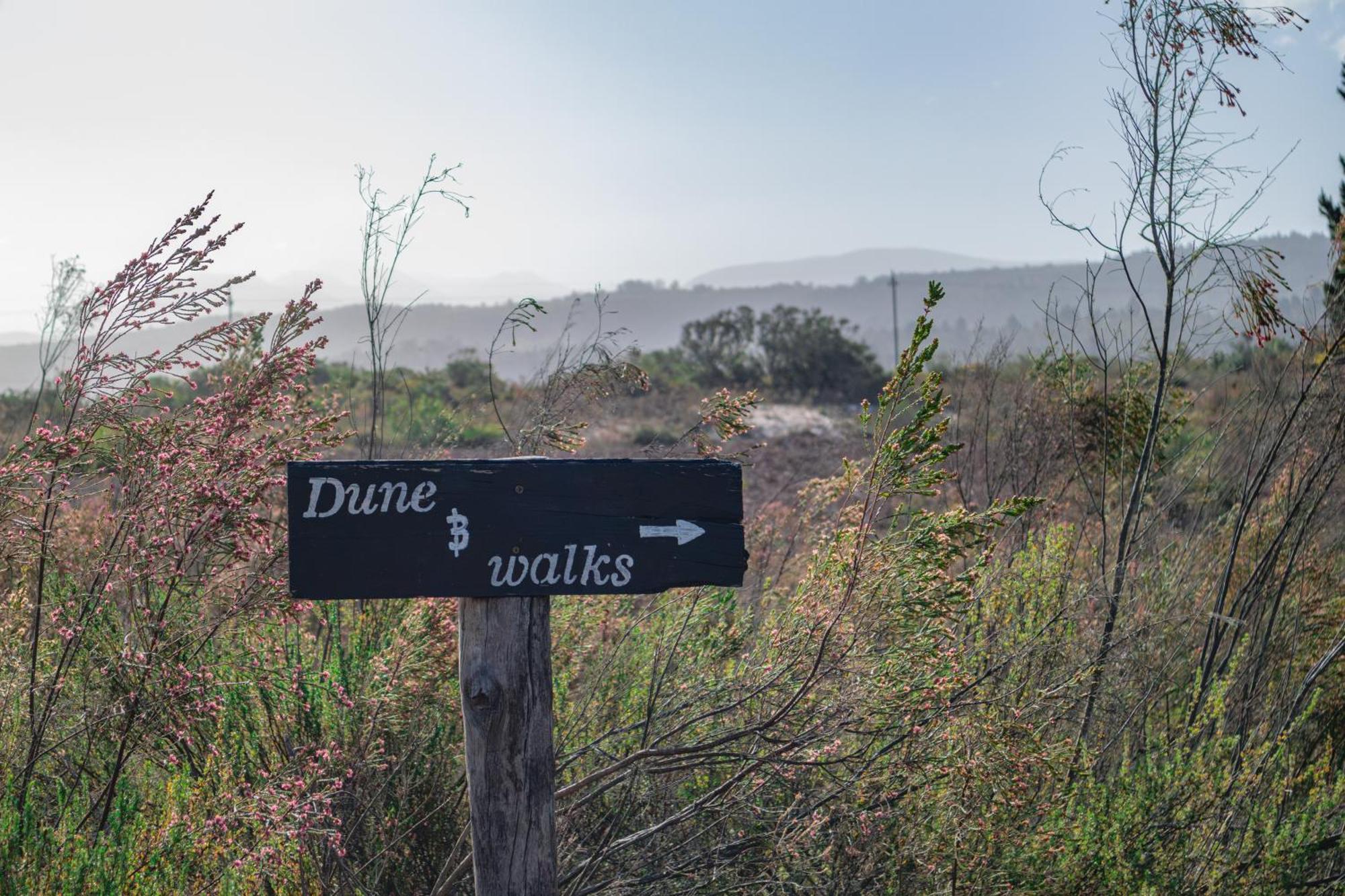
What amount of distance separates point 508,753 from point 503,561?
0.37 metres

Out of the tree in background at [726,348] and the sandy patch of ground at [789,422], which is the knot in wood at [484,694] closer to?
the sandy patch of ground at [789,422]

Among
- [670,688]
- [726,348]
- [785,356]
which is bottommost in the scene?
[670,688]

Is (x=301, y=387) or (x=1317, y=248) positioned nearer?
(x=301, y=387)

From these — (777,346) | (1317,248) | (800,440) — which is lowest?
(800,440)

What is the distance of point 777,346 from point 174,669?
3019 cm

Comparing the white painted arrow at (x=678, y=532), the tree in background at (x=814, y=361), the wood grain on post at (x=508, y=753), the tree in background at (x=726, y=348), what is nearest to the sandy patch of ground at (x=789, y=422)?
the tree in background at (x=814, y=361)

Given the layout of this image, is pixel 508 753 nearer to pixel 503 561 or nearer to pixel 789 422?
pixel 503 561

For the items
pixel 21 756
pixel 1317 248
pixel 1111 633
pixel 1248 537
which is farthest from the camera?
pixel 1317 248

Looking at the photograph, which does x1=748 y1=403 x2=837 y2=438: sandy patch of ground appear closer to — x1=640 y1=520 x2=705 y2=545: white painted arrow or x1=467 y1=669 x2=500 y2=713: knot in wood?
x1=640 y1=520 x2=705 y2=545: white painted arrow

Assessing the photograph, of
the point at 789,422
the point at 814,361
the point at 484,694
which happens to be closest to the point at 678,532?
the point at 484,694

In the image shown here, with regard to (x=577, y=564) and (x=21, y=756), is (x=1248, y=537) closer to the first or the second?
(x=577, y=564)

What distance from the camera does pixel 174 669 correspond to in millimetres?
2516

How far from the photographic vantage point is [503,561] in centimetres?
215

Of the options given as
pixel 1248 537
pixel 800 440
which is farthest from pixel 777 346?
pixel 1248 537
